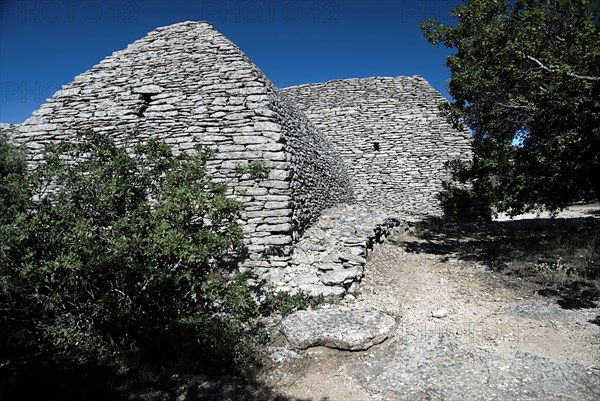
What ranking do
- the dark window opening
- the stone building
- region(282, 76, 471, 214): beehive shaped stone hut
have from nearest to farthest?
the stone building < the dark window opening < region(282, 76, 471, 214): beehive shaped stone hut

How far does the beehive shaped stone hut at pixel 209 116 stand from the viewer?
23.8ft

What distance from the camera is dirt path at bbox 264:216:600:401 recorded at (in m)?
4.25

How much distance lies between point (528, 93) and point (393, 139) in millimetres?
7811

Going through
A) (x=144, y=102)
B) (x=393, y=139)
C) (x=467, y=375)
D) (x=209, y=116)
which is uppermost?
(x=393, y=139)

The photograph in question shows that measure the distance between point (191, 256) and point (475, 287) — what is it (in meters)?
5.69

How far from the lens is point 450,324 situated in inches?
214

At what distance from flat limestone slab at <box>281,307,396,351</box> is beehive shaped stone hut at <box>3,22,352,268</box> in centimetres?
179

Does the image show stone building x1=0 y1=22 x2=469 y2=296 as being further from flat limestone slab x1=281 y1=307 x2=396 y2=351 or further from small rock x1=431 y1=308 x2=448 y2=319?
small rock x1=431 y1=308 x2=448 y2=319

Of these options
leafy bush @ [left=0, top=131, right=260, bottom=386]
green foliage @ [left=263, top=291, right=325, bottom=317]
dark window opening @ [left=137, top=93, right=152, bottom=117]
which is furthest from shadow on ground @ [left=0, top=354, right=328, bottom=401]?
dark window opening @ [left=137, top=93, right=152, bottom=117]

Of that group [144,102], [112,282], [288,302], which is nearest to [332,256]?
[288,302]

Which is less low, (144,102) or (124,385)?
(144,102)

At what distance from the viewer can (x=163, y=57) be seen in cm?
919

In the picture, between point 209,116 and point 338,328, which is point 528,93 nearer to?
point 338,328

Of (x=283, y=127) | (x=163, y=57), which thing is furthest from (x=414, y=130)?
(x=163, y=57)
